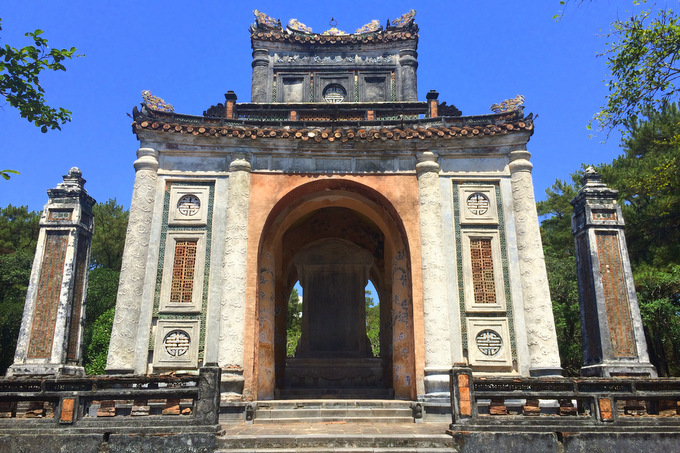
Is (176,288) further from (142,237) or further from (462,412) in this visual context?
(462,412)

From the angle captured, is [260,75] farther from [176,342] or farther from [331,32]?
[176,342]

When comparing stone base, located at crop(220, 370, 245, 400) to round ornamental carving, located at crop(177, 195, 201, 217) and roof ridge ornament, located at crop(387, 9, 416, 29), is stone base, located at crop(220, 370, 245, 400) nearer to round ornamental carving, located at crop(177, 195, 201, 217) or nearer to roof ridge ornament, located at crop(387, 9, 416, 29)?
round ornamental carving, located at crop(177, 195, 201, 217)

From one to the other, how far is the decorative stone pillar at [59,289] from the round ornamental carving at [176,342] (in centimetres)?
186

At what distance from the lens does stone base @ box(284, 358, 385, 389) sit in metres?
16.4

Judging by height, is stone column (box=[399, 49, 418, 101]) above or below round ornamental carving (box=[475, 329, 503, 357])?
above

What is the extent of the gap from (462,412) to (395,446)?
1170 mm

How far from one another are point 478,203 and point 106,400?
30.7 ft

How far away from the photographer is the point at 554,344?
11742 mm

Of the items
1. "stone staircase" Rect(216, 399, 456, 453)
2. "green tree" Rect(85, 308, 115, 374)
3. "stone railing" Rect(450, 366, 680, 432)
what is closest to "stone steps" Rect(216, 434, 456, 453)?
"stone staircase" Rect(216, 399, 456, 453)

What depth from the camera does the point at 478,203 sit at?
13.1 metres

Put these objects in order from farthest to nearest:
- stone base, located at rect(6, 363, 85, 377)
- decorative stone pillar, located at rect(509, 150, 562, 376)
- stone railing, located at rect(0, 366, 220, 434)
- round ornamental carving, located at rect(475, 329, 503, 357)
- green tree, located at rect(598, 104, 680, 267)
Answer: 1. green tree, located at rect(598, 104, 680, 267)
2. round ornamental carving, located at rect(475, 329, 503, 357)
3. decorative stone pillar, located at rect(509, 150, 562, 376)
4. stone base, located at rect(6, 363, 85, 377)
5. stone railing, located at rect(0, 366, 220, 434)

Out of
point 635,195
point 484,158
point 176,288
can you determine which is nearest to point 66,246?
point 176,288

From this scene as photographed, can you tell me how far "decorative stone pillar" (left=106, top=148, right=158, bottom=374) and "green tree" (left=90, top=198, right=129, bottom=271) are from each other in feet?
70.2

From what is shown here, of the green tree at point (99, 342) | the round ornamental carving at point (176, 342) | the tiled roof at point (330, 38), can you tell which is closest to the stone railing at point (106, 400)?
the round ornamental carving at point (176, 342)
